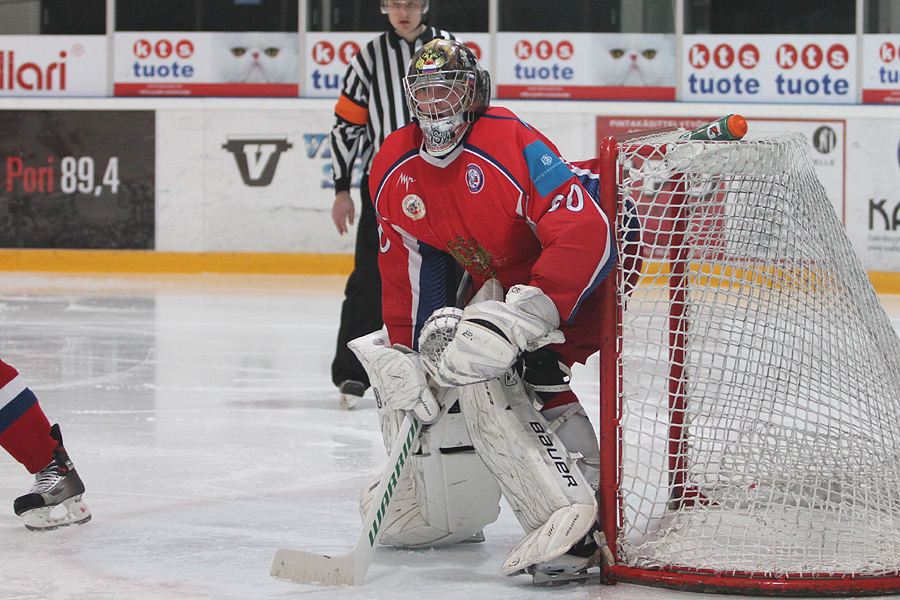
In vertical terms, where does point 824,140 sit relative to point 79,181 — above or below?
above

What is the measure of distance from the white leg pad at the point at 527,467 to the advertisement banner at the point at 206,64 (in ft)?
23.1

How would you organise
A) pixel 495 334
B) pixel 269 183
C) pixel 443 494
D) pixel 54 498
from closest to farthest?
pixel 495 334 → pixel 443 494 → pixel 54 498 → pixel 269 183

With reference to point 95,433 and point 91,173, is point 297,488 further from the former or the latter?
point 91,173

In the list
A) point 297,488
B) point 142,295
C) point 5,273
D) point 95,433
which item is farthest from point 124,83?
point 297,488

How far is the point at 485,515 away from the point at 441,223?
1.55 feet

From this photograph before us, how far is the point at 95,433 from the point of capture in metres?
2.77

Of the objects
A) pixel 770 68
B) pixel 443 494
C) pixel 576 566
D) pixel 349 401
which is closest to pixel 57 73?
pixel 770 68

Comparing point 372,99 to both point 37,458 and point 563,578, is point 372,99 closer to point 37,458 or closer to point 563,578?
point 37,458

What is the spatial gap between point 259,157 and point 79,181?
49.0 inches

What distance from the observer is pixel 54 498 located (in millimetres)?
1937

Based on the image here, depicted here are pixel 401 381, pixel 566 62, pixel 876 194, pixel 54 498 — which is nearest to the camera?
pixel 401 381

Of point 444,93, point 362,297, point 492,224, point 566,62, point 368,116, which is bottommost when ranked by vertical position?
point 362,297

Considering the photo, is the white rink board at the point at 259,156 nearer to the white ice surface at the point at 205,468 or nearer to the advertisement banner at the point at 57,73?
the advertisement banner at the point at 57,73

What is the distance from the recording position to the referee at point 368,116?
313cm
